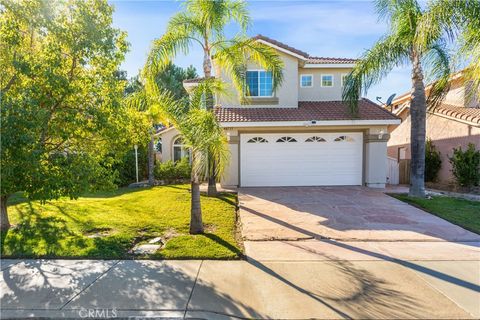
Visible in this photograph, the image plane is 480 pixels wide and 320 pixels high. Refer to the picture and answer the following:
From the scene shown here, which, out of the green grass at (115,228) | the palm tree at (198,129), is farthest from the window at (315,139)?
Result: the palm tree at (198,129)

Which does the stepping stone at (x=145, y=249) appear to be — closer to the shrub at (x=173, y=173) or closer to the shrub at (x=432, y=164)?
the shrub at (x=173, y=173)

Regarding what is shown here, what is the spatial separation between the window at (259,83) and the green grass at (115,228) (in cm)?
618

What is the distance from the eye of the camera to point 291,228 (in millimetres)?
7504

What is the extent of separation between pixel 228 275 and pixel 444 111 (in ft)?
54.7

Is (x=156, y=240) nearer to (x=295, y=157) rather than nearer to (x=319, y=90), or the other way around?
(x=295, y=157)

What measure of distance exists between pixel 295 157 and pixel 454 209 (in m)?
6.49

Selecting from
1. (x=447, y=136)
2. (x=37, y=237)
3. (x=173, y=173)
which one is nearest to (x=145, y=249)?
(x=37, y=237)

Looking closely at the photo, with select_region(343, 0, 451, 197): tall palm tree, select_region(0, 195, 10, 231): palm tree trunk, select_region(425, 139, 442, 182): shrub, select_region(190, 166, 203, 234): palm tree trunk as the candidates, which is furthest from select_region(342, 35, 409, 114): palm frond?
select_region(0, 195, 10, 231): palm tree trunk

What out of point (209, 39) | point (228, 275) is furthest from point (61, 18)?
point (228, 275)

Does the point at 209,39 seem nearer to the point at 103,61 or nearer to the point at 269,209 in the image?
the point at 103,61

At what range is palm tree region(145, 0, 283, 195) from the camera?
765 centimetres

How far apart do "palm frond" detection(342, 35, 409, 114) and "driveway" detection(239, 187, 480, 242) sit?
15.3ft

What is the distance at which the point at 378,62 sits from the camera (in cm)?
1116

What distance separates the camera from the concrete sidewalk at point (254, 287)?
3.73 metres
